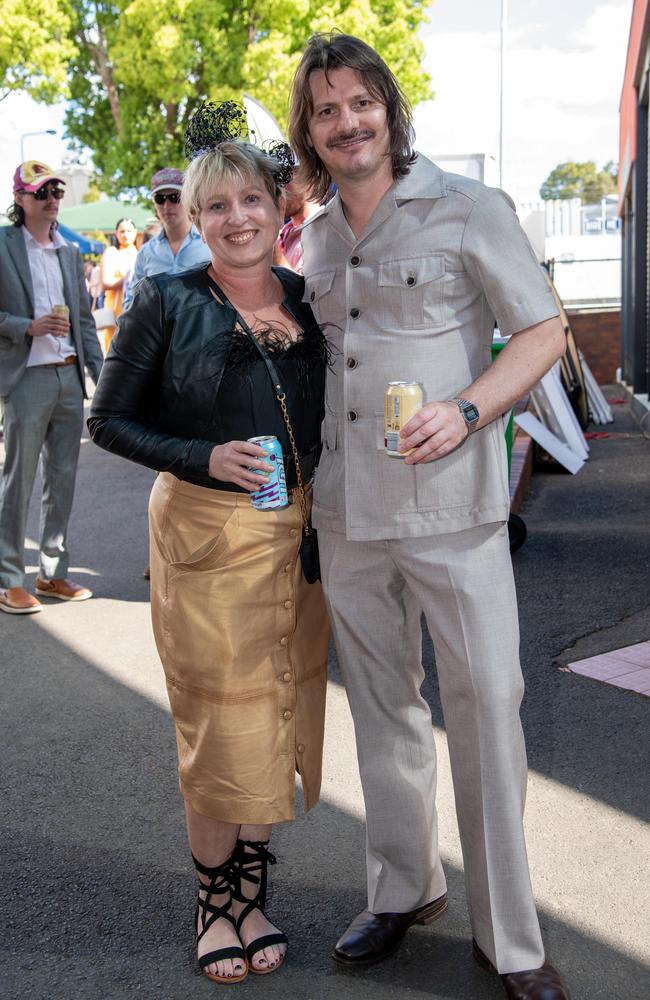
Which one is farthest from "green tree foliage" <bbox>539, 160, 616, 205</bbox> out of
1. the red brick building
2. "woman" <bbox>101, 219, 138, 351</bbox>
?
"woman" <bbox>101, 219, 138, 351</bbox>

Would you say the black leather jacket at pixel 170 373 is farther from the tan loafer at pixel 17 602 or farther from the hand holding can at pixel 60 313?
the tan loafer at pixel 17 602

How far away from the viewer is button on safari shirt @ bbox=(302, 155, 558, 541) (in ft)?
8.25

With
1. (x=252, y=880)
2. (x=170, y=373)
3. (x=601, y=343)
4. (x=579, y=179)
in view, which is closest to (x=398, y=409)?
(x=170, y=373)

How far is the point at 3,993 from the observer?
286cm

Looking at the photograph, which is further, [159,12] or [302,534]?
[159,12]

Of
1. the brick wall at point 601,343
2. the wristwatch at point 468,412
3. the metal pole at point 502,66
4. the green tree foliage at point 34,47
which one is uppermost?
the metal pole at point 502,66

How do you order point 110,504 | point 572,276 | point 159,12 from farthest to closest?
point 572,276 → point 159,12 → point 110,504

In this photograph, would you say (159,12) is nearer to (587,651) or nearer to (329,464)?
(587,651)

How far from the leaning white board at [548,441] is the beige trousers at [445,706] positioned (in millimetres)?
6560

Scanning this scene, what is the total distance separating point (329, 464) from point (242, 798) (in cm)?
85

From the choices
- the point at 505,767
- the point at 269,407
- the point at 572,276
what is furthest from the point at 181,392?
the point at 572,276

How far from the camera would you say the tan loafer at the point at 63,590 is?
6.66 metres

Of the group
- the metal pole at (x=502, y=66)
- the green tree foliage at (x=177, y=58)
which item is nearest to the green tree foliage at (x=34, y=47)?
the green tree foliage at (x=177, y=58)

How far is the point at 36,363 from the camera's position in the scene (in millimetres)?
6285
